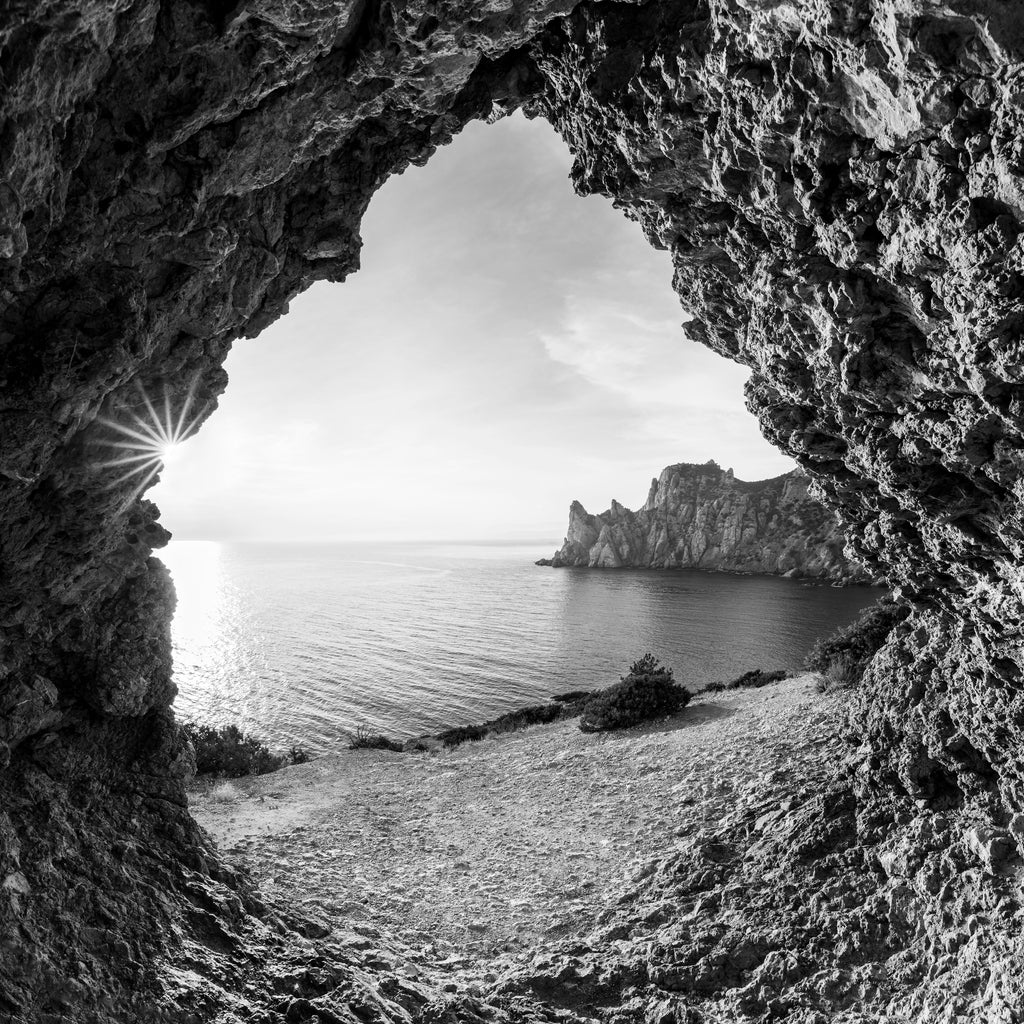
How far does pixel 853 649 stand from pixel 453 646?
35.6 meters

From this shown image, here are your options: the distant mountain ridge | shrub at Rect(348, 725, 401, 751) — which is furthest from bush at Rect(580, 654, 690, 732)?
the distant mountain ridge

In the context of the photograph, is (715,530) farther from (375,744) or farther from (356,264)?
(356,264)

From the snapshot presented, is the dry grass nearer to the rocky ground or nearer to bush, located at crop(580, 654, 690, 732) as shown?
the rocky ground

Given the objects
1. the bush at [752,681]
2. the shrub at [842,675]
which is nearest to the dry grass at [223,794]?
the shrub at [842,675]

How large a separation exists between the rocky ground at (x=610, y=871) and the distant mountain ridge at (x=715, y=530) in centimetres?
8591

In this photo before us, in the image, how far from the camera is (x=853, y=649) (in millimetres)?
23547

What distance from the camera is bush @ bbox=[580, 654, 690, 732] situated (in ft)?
75.3

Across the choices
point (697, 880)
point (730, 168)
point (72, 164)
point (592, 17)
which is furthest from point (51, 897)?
point (592, 17)

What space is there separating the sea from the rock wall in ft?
82.6

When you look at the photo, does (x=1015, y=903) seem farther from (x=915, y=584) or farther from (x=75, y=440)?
(x=75, y=440)

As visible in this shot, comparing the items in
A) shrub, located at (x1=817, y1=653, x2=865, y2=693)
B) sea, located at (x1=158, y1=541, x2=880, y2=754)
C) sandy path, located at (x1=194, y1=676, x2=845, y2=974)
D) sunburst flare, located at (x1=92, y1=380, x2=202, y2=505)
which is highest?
sunburst flare, located at (x1=92, y1=380, x2=202, y2=505)

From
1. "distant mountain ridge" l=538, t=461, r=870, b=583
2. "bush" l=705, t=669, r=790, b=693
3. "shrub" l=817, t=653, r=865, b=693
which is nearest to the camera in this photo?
"shrub" l=817, t=653, r=865, b=693

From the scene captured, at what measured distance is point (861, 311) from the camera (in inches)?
A: 236

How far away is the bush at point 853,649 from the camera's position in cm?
2002
